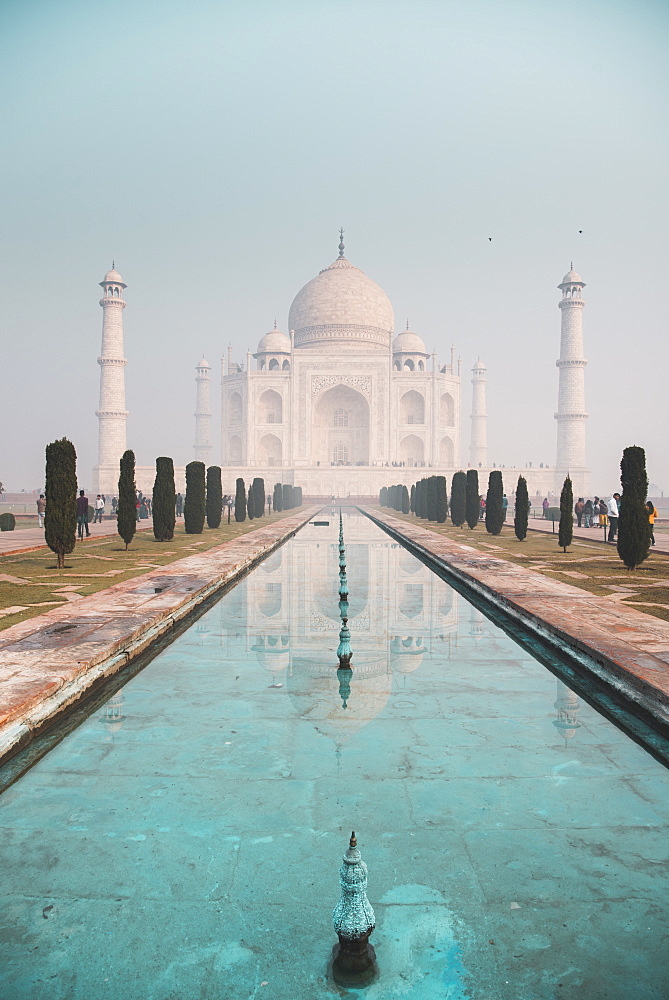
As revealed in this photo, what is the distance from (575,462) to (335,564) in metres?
41.7

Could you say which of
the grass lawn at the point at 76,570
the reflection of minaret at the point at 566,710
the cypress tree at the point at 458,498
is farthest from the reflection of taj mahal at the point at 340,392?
the reflection of minaret at the point at 566,710

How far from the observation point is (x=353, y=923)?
5.73ft

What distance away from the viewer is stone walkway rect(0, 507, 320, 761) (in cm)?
350

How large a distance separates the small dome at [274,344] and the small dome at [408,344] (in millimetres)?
8446

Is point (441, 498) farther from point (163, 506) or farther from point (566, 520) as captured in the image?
point (163, 506)

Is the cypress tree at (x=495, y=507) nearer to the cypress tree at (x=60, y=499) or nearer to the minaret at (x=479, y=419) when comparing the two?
the cypress tree at (x=60, y=499)

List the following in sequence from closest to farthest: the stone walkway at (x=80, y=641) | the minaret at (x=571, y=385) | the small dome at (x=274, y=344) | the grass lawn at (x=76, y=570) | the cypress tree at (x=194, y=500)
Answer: the stone walkway at (x=80, y=641) < the grass lawn at (x=76, y=570) < the cypress tree at (x=194, y=500) < the minaret at (x=571, y=385) < the small dome at (x=274, y=344)

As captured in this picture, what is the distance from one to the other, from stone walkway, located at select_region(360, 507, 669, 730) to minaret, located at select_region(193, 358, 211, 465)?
52852mm

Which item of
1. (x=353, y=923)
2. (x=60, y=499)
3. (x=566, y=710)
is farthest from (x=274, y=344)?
(x=353, y=923)

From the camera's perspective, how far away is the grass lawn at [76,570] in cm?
688

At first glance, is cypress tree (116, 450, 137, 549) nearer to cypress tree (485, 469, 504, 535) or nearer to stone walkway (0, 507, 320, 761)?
stone walkway (0, 507, 320, 761)

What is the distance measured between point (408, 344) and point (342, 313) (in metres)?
6.34

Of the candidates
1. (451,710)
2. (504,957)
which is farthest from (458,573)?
(504,957)

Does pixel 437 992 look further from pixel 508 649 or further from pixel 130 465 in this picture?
pixel 130 465
